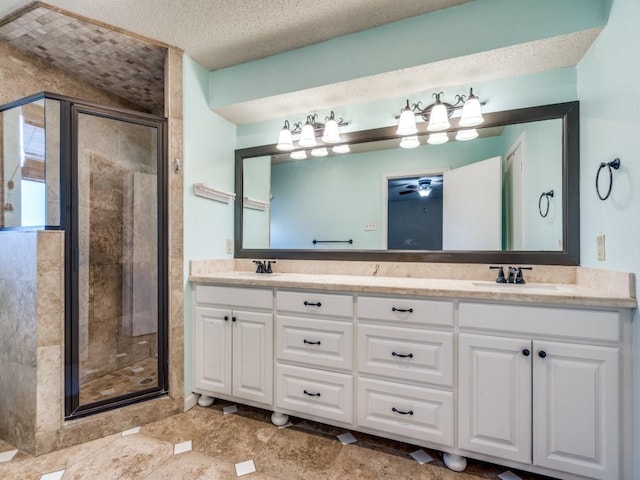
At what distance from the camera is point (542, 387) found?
4.27 ft

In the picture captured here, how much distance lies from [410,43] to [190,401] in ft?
8.64

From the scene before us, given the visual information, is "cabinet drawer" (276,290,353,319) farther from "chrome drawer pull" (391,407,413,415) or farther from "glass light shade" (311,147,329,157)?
"glass light shade" (311,147,329,157)

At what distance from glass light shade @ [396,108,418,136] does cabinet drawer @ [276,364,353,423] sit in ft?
5.12

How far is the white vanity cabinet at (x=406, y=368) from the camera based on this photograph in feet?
4.75

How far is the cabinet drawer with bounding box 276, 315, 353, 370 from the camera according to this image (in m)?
1.64

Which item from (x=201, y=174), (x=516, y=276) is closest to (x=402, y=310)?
(x=516, y=276)

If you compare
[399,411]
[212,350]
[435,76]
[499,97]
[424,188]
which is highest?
[435,76]

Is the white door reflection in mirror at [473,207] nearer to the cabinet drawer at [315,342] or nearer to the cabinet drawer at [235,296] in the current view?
the cabinet drawer at [315,342]

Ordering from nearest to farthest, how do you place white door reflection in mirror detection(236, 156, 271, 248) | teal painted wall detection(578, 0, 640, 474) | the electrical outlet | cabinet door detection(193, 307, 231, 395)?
1. teal painted wall detection(578, 0, 640, 474)
2. the electrical outlet
3. cabinet door detection(193, 307, 231, 395)
4. white door reflection in mirror detection(236, 156, 271, 248)

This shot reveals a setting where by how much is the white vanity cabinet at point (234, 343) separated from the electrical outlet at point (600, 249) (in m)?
1.73

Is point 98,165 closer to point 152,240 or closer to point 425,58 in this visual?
point 152,240

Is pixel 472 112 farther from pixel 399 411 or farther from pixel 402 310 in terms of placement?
pixel 399 411

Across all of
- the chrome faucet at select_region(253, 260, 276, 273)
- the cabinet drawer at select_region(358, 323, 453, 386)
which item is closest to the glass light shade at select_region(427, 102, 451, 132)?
the cabinet drawer at select_region(358, 323, 453, 386)

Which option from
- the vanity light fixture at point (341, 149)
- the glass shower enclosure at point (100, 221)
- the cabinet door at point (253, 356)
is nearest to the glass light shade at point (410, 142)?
the vanity light fixture at point (341, 149)
